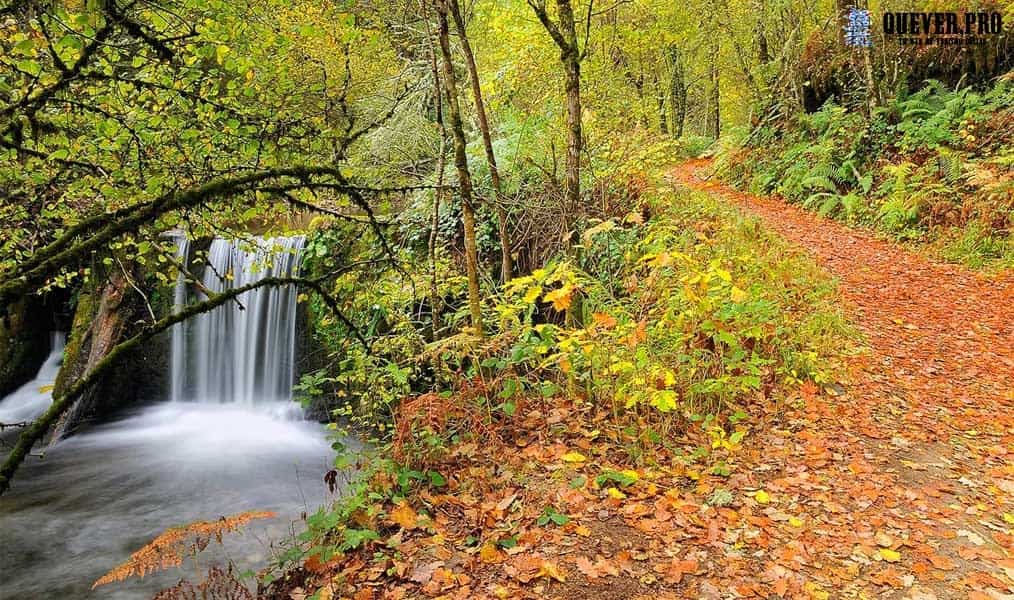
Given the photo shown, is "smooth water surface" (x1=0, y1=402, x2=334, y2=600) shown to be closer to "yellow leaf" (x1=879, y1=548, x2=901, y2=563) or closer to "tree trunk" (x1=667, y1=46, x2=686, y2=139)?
"yellow leaf" (x1=879, y1=548, x2=901, y2=563)

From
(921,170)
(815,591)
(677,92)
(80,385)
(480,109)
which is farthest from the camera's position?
(677,92)

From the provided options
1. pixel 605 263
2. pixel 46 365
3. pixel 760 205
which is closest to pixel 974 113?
pixel 760 205

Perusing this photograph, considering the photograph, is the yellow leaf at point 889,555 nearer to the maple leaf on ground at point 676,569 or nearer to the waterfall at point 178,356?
the maple leaf on ground at point 676,569

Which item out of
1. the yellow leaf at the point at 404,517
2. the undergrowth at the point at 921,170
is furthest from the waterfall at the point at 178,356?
the undergrowth at the point at 921,170

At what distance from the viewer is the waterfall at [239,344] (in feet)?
36.6

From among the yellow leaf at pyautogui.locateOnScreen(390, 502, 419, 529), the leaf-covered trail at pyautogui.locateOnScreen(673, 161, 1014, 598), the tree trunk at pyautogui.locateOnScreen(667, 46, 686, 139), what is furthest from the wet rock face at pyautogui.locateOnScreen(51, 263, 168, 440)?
the tree trunk at pyautogui.locateOnScreen(667, 46, 686, 139)

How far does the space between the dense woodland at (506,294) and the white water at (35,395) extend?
1.11 ft

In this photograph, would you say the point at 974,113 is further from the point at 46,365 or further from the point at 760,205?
the point at 46,365

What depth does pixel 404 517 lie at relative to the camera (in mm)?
3900

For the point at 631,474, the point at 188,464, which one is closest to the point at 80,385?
the point at 631,474

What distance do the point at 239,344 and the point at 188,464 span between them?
307 centimetres

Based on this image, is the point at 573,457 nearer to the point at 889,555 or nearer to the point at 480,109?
the point at 889,555

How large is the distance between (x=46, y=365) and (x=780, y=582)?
14.1m

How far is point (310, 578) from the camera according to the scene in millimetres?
3578
